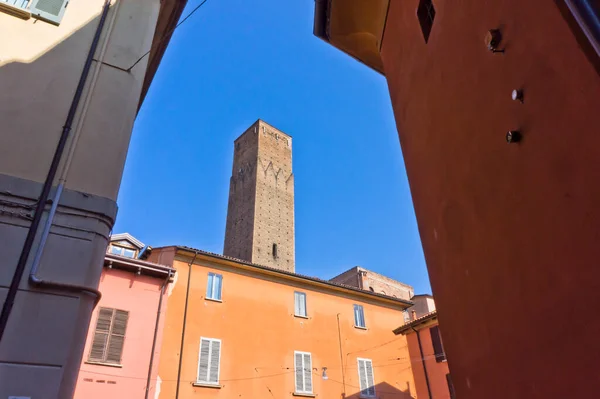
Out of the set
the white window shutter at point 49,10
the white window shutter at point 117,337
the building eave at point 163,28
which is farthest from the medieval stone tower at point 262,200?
the white window shutter at point 49,10

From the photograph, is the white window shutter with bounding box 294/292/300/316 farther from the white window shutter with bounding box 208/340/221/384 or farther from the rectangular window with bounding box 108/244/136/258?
the rectangular window with bounding box 108/244/136/258

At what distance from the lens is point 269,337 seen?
17.1 m

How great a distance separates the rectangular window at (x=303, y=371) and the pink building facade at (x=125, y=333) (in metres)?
5.59

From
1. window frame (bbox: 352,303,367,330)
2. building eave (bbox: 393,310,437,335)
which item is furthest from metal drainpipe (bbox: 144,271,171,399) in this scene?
building eave (bbox: 393,310,437,335)

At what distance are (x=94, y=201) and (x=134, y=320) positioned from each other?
10724mm

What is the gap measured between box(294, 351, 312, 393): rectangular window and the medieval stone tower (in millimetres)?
25204

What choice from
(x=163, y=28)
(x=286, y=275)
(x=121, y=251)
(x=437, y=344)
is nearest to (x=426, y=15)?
(x=163, y=28)

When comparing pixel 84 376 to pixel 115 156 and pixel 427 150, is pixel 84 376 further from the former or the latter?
pixel 427 150

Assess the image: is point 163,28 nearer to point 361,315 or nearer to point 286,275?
point 286,275

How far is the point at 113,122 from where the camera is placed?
5.25m

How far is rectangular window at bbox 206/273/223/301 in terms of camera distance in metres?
16.5

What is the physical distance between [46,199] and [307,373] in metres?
15.0

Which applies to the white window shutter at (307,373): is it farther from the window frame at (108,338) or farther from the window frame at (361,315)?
the window frame at (108,338)

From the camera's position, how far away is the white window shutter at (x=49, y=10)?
5594 mm
